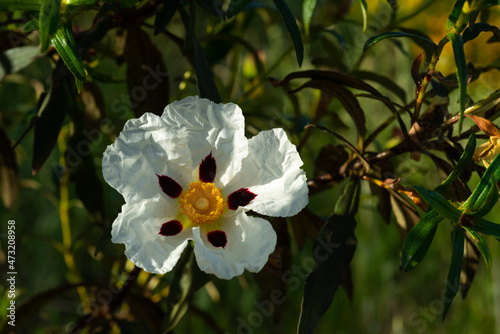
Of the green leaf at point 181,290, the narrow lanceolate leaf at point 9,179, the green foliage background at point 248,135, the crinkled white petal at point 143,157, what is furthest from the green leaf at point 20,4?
the narrow lanceolate leaf at point 9,179

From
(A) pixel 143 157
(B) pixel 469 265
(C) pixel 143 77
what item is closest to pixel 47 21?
(A) pixel 143 157

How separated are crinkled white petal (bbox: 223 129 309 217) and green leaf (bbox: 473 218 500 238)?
253mm

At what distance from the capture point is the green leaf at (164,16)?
970mm

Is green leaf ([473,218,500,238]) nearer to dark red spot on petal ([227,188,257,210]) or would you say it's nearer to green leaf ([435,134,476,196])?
green leaf ([435,134,476,196])

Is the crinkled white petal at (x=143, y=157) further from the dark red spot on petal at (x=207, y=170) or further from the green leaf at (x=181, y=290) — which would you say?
the green leaf at (x=181, y=290)

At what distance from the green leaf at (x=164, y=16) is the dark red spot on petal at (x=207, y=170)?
0.29 meters

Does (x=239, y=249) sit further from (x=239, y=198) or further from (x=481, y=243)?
(x=481, y=243)

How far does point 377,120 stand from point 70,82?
7.31ft

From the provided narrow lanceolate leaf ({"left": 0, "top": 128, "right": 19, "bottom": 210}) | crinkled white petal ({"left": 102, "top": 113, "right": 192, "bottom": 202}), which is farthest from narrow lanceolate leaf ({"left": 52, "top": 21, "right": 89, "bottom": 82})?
narrow lanceolate leaf ({"left": 0, "top": 128, "right": 19, "bottom": 210})

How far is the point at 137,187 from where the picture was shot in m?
0.79

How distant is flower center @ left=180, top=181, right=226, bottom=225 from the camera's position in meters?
0.83

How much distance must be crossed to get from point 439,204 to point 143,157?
45cm

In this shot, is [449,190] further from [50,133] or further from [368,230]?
[368,230]

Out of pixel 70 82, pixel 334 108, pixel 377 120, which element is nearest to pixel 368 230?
pixel 377 120
